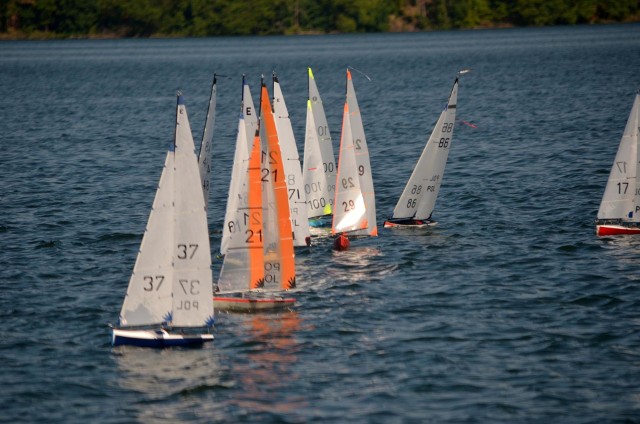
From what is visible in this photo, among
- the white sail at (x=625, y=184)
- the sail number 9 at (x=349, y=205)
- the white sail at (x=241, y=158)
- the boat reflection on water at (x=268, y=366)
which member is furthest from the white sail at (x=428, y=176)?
the boat reflection on water at (x=268, y=366)

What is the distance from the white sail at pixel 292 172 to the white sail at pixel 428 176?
6198mm

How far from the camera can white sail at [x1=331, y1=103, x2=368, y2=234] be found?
4325 centimetres

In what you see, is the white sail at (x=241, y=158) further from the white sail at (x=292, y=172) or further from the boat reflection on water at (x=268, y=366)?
the boat reflection on water at (x=268, y=366)

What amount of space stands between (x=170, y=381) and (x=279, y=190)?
7.59 meters

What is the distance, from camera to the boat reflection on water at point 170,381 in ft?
92.7

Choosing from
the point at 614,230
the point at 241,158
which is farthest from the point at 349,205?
the point at 614,230

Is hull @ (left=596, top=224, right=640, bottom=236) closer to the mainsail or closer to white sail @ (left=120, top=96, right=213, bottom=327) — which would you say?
the mainsail

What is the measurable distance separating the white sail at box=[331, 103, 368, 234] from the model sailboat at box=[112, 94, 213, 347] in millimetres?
12666

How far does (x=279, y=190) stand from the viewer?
1363 inches

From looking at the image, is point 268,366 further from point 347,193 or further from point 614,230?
point 614,230

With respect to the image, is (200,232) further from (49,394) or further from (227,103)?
(227,103)

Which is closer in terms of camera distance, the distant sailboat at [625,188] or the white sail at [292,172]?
the white sail at [292,172]

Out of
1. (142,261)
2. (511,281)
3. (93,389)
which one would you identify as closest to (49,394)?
(93,389)

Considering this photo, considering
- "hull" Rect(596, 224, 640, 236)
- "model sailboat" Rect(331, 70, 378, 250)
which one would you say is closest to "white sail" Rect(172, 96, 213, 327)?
"model sailboat" Rect(331, 70, 378, 250)
